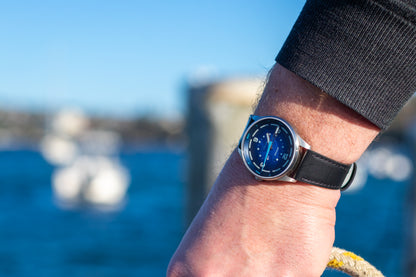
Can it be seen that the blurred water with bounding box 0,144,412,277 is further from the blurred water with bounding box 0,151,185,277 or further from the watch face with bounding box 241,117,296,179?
the watch face with bounding box 241,117,296,179

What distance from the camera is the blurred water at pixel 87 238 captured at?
695 inches

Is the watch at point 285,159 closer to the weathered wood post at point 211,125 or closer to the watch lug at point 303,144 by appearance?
the watch lug at point 303,144

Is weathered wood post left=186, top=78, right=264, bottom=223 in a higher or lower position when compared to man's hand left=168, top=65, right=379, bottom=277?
lower

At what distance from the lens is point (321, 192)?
110 centimetres

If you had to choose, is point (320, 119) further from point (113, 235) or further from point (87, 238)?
point (113, 235)

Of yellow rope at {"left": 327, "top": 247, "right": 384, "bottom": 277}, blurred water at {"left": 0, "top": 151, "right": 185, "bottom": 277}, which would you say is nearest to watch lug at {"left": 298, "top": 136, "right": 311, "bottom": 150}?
yellow rope at {"left": 327, "top": 247, "right": 384, "bottom": 277}

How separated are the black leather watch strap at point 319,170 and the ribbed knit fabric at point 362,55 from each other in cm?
12

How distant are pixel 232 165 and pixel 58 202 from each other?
111 feet

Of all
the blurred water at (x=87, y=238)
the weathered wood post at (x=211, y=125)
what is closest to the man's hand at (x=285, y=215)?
the weathered wood post at (x=211, y=125)

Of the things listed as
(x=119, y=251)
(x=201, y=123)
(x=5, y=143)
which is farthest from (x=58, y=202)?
(x=5, y=143)

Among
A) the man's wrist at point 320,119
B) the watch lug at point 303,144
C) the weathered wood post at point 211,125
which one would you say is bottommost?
the weathered wood post at point 211,125

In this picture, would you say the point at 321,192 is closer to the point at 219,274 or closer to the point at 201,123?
the point at 219,274

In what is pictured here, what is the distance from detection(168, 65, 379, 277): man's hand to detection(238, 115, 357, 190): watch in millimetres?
18

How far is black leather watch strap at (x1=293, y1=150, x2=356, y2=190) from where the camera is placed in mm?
1079
